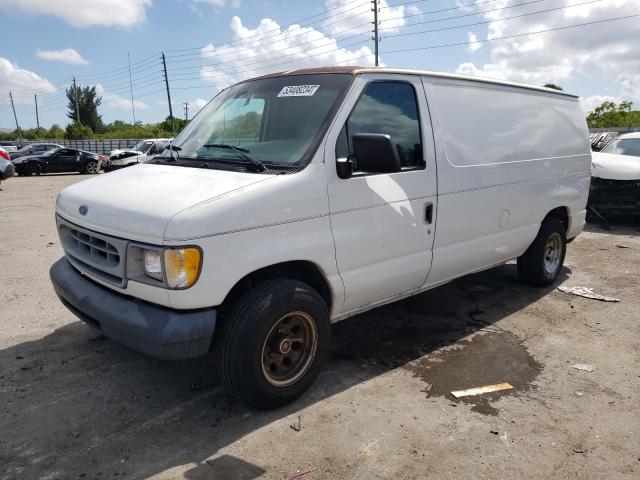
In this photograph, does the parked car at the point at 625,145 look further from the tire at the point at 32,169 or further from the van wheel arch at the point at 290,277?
the tire at the point at 32,169

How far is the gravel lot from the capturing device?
9.16 ft

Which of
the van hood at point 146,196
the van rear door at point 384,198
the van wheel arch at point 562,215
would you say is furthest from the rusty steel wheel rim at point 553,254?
the van hood at point 146,196

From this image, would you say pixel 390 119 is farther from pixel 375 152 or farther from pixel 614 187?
pixel 614 187

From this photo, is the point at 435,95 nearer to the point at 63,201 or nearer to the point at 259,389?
the point at 259,389

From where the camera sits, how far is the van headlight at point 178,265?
272 cm

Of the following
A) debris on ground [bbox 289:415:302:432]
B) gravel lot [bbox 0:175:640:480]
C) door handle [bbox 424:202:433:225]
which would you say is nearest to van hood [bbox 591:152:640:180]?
gravel lot [bbox 0:175:640:480]

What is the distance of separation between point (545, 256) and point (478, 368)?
2.42 meters

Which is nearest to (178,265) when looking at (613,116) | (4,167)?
(4,167)

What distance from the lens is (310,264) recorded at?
10.9 ft

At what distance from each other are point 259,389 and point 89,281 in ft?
4.59

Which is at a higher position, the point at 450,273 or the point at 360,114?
the point at 360,114

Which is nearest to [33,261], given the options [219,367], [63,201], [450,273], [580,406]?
[63,201]

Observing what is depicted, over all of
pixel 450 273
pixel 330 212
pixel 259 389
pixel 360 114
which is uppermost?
pixel 360 114

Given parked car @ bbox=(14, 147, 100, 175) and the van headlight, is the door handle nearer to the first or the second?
the van headlight
